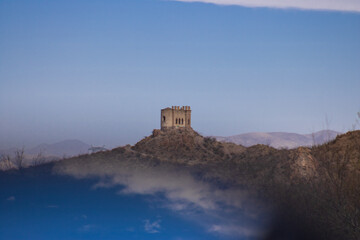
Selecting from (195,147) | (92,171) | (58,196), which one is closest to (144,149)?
(195,147)

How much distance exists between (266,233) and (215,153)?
1445 inches

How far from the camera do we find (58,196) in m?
36.6

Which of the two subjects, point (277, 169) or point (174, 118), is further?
point (174, 118)

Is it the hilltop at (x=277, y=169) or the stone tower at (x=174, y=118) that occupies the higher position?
the stone tower at (x=174, y=118)

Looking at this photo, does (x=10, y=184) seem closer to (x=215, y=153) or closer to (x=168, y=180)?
(x=168, y=180)

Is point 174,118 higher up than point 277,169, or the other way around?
point 174,118

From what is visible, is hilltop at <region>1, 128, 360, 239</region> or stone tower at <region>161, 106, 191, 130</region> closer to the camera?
hilltop at <region>1, 128, 360, 239</region>

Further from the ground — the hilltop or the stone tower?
the stone tower

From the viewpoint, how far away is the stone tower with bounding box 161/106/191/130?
75.2 metres

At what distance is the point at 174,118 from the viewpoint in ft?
248

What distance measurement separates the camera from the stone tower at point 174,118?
247ft

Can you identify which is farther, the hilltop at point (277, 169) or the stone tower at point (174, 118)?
the stone tower at point (174, 118)

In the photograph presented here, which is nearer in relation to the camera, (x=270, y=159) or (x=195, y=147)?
(x=270, y=159)

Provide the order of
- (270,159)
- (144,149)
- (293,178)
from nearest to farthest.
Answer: (293,178)
(270,159)
(144,149)
